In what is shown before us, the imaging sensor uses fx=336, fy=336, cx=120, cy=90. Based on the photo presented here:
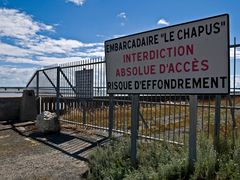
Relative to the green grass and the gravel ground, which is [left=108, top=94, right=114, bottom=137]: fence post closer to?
the gravel ground

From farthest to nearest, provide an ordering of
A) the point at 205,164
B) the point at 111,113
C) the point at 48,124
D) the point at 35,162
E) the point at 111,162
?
the point at 48,124 < the point at 111,113 < the point at 35,162 < the point at 111,162 < the point at 205,164

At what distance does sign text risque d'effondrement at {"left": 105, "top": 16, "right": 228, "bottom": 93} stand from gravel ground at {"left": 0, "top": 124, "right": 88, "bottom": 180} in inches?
70.7

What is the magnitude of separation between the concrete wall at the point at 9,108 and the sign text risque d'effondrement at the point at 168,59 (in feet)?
28.1

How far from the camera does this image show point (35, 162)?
6922 mm

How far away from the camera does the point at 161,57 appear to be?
16.3 ft

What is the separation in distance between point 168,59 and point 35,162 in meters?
3.73

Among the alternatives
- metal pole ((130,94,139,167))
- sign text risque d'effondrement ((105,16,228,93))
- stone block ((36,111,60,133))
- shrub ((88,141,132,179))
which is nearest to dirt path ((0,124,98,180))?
stone block ((36,111,60,133))

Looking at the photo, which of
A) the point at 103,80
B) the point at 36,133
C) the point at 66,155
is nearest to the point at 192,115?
the point at 66,155

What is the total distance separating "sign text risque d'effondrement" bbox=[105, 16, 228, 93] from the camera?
4.30 metres

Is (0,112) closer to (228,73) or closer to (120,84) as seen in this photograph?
(120,84)

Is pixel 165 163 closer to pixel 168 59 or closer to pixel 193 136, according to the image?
pixel 193 136

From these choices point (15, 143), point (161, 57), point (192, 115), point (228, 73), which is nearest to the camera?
point (228, 73)

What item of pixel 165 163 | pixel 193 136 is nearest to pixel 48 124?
pixel 165 163

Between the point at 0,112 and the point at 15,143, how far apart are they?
4.82 metres
